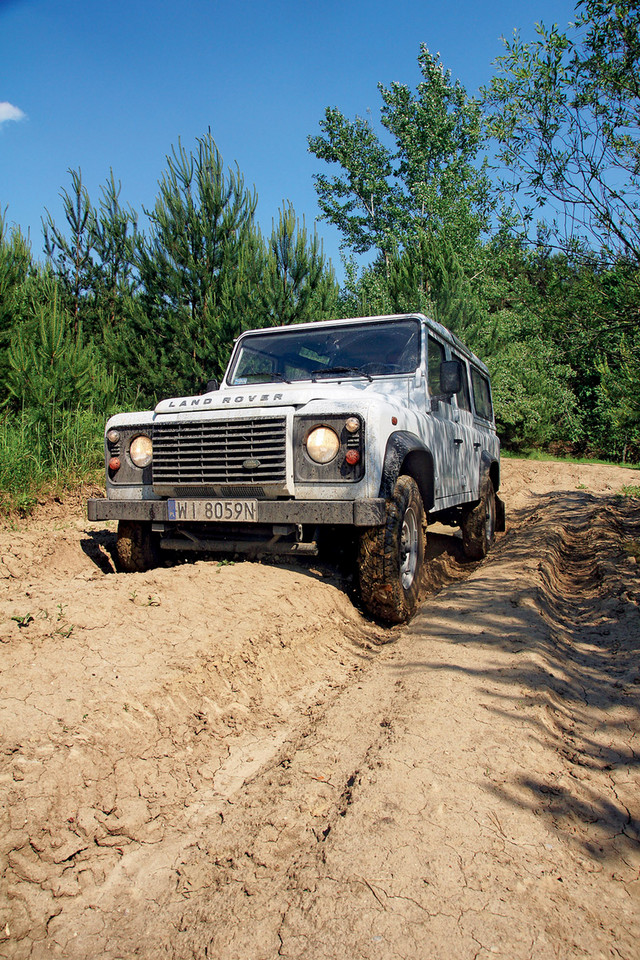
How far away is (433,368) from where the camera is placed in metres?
5.14

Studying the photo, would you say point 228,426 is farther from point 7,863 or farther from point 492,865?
point 492,865

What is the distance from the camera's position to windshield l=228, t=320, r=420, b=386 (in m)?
4.92

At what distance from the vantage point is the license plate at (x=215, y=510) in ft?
12.7

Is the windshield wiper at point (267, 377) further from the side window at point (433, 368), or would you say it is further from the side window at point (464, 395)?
the side window at point (464, 395)

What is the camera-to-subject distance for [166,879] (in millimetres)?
1868

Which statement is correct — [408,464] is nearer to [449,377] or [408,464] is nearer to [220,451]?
[449,377]

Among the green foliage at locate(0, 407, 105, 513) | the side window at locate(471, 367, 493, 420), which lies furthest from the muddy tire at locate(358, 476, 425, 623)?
the green foliage at locate(0, 407, 105, 513)

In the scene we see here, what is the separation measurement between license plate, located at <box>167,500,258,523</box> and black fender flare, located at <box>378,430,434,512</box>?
81 cm

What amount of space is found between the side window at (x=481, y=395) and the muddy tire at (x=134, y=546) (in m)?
4.22

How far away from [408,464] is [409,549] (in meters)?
0.59

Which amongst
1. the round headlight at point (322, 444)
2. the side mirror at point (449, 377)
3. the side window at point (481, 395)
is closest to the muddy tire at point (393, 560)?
the round headlight at point (322, 444)

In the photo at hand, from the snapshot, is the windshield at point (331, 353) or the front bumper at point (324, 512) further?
the windshield at point (331, 353)

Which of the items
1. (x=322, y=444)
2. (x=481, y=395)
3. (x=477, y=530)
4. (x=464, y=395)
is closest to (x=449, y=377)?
(x=322, y=444)

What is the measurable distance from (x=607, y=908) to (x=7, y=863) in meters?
1.71
